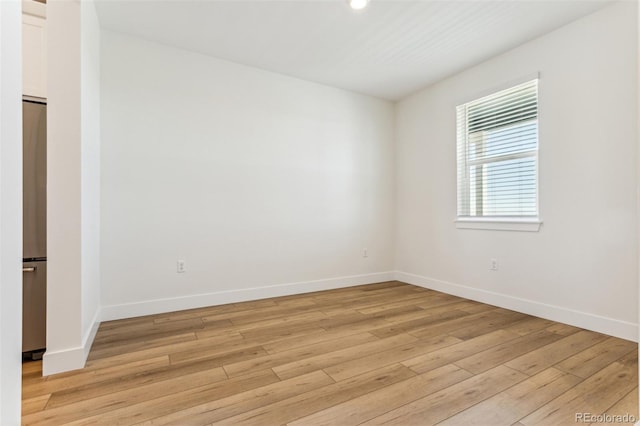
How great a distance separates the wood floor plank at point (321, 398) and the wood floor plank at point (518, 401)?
15.3 inches

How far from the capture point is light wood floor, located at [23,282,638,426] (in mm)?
1462

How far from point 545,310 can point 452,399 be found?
184 cm

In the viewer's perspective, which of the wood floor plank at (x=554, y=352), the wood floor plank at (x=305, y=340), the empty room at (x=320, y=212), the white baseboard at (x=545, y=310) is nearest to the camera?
the empty room at (x=320, y=212)

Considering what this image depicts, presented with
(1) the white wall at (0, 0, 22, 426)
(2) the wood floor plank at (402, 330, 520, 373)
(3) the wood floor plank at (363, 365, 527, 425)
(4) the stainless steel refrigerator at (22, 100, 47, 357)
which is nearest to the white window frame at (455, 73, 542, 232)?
(2) the wood floor plank at (402, 330, 520, 373)

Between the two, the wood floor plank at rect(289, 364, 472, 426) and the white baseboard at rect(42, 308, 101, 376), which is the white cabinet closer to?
the white baseboard at rect(42, 308, 101, 376)

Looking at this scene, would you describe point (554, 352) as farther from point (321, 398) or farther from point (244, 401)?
point (244, 401)

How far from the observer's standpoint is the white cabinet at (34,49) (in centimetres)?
195

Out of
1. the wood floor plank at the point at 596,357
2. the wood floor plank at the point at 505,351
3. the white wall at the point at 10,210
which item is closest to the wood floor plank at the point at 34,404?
the white wall at the point at 10,210

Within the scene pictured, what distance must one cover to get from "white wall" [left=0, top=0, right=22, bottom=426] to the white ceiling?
1993mm

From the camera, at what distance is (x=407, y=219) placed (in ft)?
14.1

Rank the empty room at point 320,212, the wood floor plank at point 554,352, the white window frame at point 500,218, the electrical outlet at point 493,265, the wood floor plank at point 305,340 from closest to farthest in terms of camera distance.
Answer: the empty room at point 320,212 < the wood floor plank at point 554,352 < the wood floor plank at point 305,340 < the white window frame at point 500,218 < the electrical outlet at point 493,265

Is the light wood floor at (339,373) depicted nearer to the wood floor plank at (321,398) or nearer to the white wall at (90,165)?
the wood floor plank at (321,398)

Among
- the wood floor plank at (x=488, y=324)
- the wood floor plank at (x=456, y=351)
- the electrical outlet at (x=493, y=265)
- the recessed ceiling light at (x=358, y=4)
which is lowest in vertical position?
the wood floor plank at (x=488, y=324)

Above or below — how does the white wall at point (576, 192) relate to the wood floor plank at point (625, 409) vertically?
above
